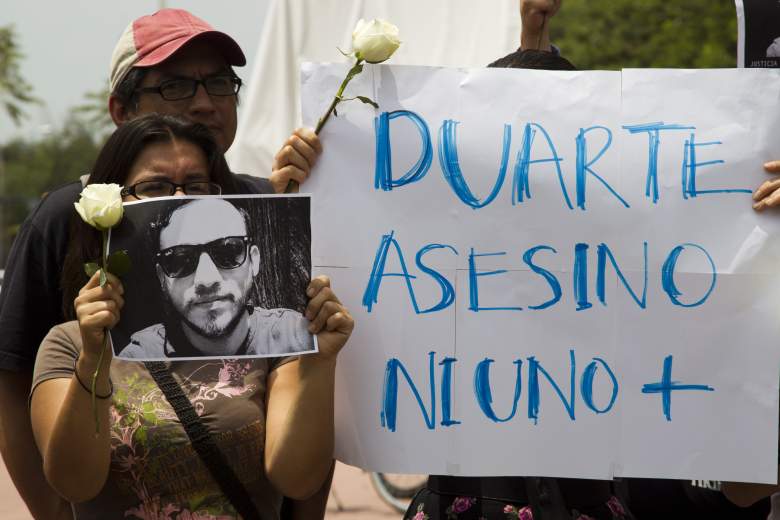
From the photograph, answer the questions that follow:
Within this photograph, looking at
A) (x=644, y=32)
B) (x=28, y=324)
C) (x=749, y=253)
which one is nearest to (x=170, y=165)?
(x=28, y=324)

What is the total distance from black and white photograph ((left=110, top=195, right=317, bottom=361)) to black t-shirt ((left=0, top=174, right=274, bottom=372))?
18.3 inches

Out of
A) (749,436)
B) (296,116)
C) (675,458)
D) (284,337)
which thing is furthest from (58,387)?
(296,116)

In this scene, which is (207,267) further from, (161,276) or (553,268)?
(553,268)

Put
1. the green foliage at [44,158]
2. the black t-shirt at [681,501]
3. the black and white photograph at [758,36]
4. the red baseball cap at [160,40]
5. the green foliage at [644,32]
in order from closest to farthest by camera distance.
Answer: the black and white photograph at [758,36]
the red baseball cap at [160,40]
the black t-shirt at [681,501]
the green foliage at [644,32]
the green foliage at [44,158]

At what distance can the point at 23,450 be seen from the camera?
2436mm

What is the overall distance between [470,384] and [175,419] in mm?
588

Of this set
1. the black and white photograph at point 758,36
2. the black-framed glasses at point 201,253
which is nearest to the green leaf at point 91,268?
the black-framed glasses at point 201,253

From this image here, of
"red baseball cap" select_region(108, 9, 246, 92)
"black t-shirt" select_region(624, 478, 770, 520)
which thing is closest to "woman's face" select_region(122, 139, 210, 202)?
"red baseball cap" select_region(108, 9, 246, 92)

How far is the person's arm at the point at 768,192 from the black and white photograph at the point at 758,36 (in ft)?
0.90

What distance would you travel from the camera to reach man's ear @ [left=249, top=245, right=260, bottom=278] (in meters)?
2.04

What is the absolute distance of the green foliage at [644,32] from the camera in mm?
19047

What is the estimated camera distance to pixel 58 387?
2.02 meters

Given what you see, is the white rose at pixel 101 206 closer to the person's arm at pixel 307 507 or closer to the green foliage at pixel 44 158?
the person's arm at pixel 307 507

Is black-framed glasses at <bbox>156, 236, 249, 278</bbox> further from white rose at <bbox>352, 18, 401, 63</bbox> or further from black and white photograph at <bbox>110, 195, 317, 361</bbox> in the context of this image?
white rose at <bbox>352, 18, 401, 63</bbox>
